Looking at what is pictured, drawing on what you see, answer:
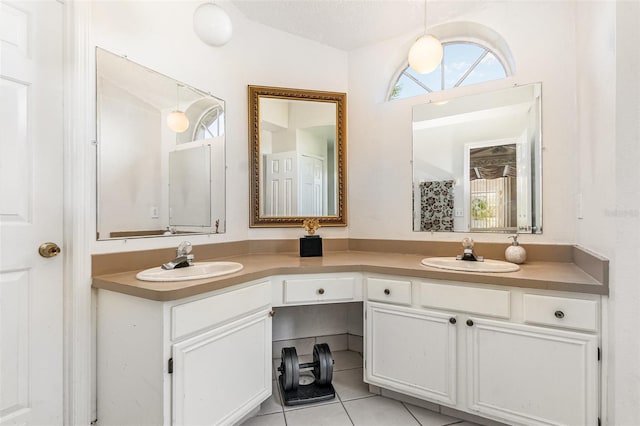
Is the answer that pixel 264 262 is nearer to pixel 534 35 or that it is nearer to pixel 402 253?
pixel 402 253

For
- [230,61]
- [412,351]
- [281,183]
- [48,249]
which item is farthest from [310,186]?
[48,249]

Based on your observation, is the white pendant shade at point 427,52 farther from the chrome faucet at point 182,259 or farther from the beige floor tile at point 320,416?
the beige floor tile at point 320,416

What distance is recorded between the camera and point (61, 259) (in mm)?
1313

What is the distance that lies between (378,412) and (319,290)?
74cm

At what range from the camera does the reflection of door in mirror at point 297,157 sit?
7.49ft

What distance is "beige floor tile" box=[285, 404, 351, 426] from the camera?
5.35 ft

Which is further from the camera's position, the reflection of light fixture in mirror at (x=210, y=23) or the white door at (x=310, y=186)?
the white door at (x=310, y=186)

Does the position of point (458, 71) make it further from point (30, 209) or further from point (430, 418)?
point (30, 209)

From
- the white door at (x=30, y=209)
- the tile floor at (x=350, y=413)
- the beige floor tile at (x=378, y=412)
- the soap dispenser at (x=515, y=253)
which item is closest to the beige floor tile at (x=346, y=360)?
the tile floor at (x=350, y=413)

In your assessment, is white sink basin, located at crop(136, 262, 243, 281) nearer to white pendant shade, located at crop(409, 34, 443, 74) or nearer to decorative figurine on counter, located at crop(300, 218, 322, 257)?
decorative figurine on counter, located at crop(300, 218, 322, 257)

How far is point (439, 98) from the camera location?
2178 millimetres

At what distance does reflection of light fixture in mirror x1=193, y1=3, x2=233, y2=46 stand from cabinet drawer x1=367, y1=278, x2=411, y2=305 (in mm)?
1594

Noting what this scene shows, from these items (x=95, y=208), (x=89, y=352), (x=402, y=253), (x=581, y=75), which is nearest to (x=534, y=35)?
(x=581, y=75)

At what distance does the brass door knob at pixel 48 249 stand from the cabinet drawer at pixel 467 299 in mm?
1705
